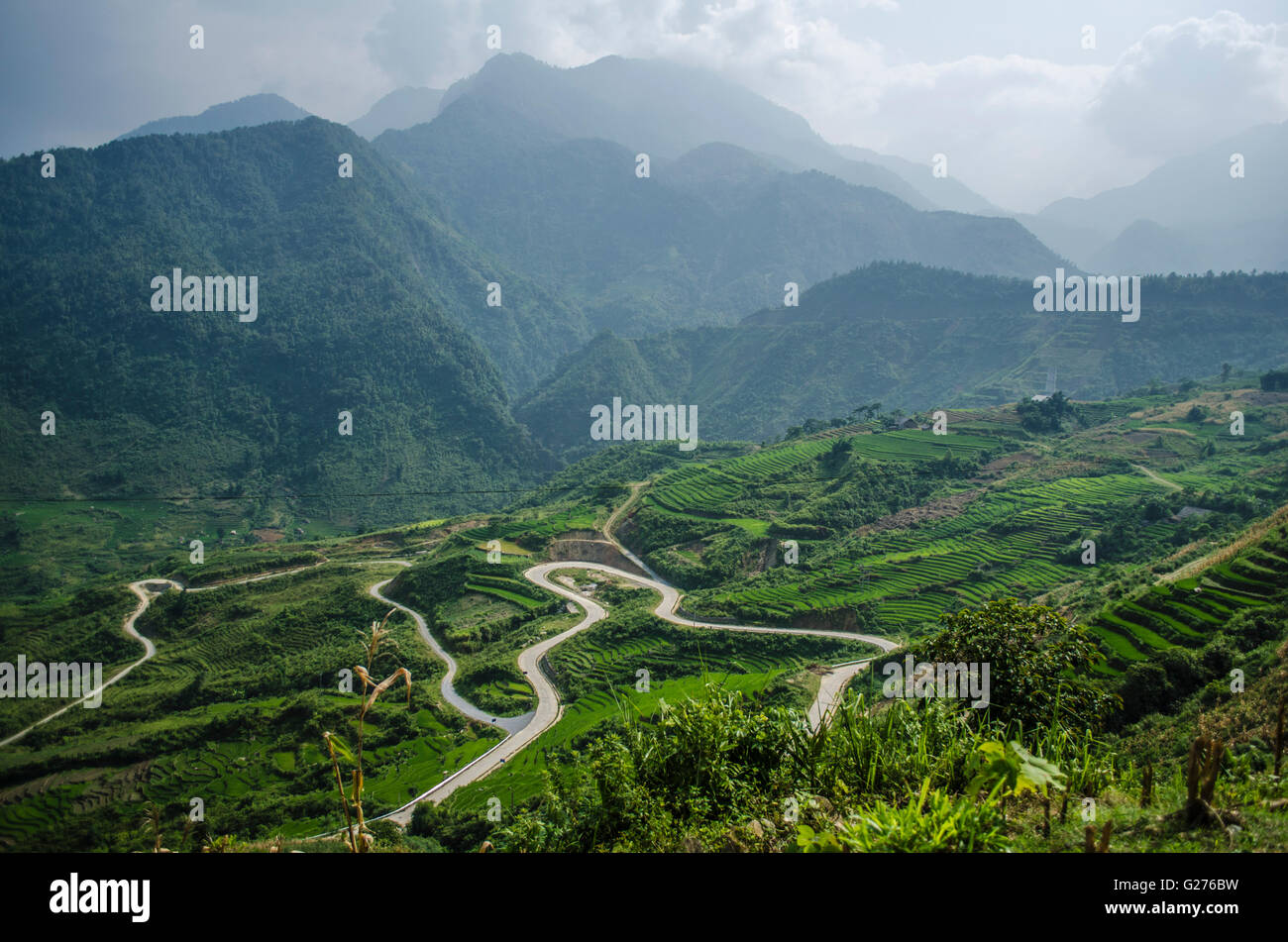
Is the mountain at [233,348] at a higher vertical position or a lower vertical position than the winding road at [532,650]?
higher

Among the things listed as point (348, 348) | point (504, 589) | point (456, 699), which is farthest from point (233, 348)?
point (456, 699)

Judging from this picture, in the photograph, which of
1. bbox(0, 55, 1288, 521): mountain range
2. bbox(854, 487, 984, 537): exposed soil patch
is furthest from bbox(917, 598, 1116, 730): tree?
bbox(0, 55, 1288, 521): mountain range

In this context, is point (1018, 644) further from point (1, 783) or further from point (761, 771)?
point (1, 783)

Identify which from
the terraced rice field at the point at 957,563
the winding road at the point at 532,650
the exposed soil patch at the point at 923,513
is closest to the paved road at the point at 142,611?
the winding road at the point at 532,650

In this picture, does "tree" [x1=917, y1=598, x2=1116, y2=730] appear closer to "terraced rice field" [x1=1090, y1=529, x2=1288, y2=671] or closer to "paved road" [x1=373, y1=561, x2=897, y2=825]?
"paved road" [x1=373, y1=561, x2=897, y2=825]

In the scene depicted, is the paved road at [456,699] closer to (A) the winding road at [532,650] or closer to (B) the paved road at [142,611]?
(A) the winding road at [532,650]
